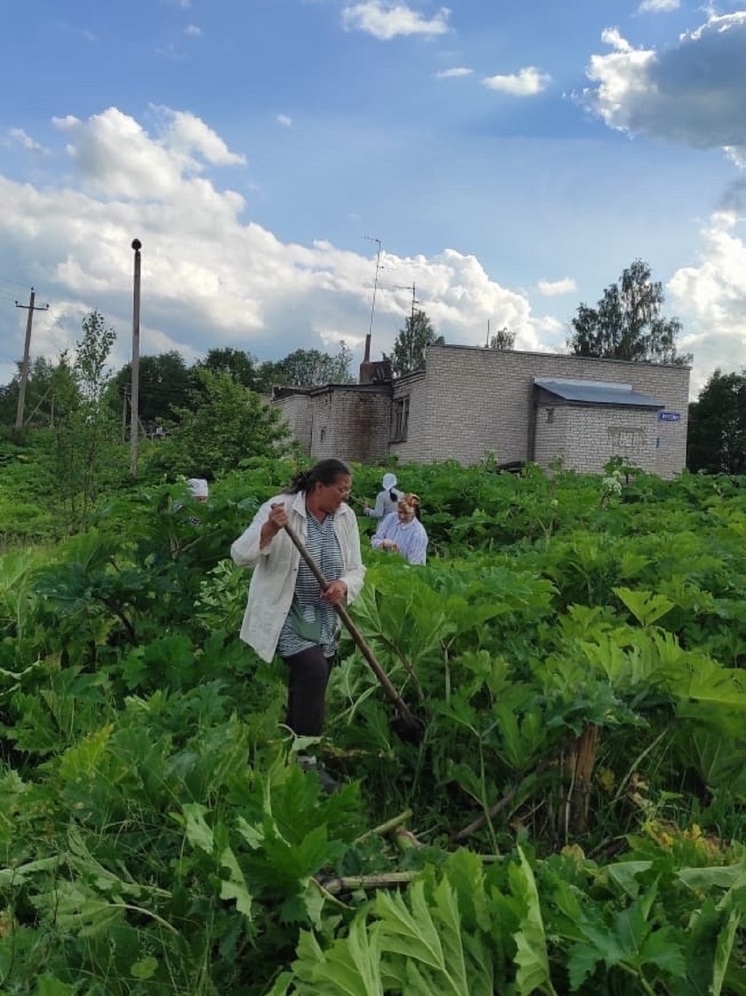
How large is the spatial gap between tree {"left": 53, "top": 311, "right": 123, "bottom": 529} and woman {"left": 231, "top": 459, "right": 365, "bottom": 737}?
1028 centimetres

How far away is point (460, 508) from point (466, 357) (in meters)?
18.9

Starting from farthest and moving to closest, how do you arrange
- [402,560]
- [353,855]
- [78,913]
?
[402,560], [353,855], [78,913]

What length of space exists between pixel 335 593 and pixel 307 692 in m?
0.60

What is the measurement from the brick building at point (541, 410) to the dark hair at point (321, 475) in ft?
83.3

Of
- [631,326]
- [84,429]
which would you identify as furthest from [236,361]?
[84,429]

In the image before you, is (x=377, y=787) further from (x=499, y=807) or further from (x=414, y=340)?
(x=414, y=340)

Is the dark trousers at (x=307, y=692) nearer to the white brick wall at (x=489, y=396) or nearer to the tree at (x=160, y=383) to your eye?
the white brick wall at (x=489, y=396)

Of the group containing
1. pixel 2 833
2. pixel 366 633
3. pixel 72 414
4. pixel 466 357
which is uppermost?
pixel 466 357

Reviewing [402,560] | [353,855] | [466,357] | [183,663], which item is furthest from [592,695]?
[466,357]

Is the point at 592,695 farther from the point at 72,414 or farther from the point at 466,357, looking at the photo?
the point at 466,357

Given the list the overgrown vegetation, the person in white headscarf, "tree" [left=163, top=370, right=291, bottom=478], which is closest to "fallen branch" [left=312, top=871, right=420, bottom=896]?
the overgrown vegetation

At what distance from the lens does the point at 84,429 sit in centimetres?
1427

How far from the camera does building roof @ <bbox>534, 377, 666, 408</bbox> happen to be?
30250 millimetres

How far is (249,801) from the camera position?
8.73 feet
